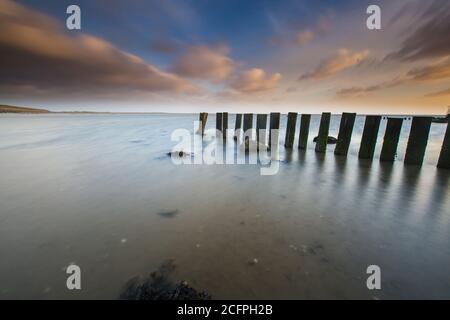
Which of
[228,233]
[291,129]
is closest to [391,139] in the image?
[291,129]

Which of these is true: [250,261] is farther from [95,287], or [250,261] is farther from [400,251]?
[400,251]

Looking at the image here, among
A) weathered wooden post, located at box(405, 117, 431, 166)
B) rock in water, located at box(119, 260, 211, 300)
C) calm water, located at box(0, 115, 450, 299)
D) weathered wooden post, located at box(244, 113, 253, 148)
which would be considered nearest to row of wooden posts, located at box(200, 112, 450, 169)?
weathered wooden post, located at box(405, 117, 431, 166)

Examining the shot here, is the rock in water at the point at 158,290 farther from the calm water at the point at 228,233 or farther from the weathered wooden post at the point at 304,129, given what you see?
the weathered wooden post at the point at 304,129

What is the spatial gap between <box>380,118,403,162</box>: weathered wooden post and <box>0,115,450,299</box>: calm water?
192 centimetres

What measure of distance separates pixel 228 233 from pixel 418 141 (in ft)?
24.0

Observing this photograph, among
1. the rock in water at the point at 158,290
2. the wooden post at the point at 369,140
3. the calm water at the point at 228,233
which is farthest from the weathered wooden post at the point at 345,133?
the rock in water at the point at 158,290

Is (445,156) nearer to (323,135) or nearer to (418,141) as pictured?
(418,141)

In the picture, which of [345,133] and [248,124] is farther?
[248,124]

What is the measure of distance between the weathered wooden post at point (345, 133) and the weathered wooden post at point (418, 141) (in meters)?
1.73

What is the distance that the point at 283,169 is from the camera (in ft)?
18.7

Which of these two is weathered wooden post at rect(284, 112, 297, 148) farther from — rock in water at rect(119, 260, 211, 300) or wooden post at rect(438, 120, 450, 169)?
rock in water at rect(119, 260, 211, 300)

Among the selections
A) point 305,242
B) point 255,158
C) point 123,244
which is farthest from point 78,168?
point 305,242

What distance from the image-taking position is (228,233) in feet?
8.55

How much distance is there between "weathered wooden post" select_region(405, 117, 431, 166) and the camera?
20.0 feet
